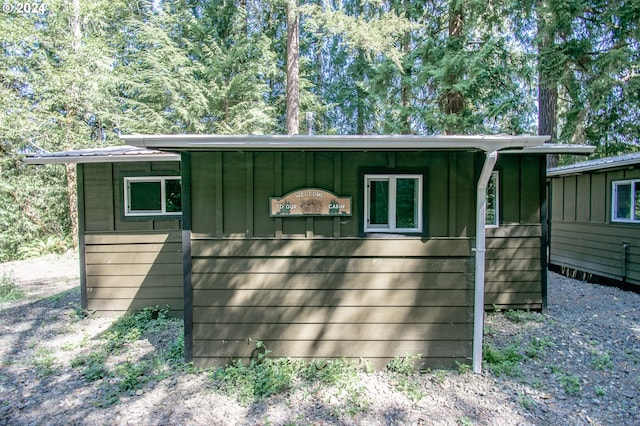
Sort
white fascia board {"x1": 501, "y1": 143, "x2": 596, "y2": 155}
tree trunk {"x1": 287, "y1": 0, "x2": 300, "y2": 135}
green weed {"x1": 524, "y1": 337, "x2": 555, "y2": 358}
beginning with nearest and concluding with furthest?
green weed {"x1": 524, "y1": 337, "x2": 555, "y2": 358}, white fascia board {"x1": 501, "y1": 143, "x2": 596, "y2": 155}, tree trunk {"x1": 287, "y1": 0, "x2": 300, "y2": 135}

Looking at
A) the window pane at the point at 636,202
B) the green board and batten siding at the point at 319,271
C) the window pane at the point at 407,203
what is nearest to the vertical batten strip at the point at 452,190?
the green board and batten siding at the point at 319,271

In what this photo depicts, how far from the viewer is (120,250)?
5.25 metres

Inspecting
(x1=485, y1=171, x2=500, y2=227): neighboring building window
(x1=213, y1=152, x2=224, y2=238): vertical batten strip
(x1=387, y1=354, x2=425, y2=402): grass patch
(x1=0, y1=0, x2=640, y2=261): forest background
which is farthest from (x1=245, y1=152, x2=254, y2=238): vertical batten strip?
(x1=0, y1=0, x2=640, y2=261): forest background

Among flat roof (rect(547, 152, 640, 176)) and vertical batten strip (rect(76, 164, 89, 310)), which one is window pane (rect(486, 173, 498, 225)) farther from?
vertical batten strip (rect(76, 164, 89, 310))

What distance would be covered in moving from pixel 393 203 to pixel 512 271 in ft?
9.08

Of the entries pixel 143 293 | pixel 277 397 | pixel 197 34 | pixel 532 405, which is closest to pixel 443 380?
pixel 532 405

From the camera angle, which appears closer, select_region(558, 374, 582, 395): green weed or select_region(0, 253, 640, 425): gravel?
select_region(0, 253, 640, 425): gravel

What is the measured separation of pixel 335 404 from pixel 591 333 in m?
3.62

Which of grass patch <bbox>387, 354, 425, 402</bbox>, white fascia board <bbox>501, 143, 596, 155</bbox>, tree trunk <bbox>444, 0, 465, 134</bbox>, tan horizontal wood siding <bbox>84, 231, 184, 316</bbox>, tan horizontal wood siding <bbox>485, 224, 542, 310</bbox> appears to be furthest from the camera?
tree trunk <bbox>444, 0, 465, 134</bbox>

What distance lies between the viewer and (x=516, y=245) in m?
5.11

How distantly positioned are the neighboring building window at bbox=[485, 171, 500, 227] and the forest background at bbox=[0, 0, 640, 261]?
3750 millimetres

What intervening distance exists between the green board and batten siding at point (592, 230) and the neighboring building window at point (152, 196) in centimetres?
795

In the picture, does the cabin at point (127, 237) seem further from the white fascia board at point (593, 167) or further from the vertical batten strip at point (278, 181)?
the white fascia board at point (593, 167)

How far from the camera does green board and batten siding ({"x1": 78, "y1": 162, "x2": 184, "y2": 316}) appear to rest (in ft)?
17.0
